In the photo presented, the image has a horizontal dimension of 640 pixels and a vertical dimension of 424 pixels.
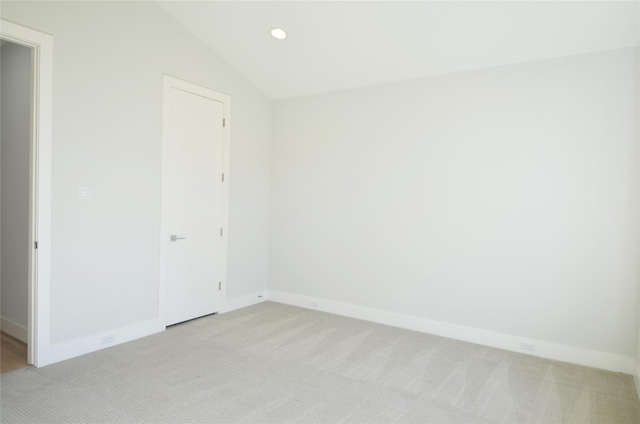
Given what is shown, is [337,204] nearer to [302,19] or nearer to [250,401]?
[302,19]

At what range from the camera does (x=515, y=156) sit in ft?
12.2

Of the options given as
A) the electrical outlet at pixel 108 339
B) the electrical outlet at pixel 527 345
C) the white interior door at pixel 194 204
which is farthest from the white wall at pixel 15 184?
the electrical outlet at pixel 527 345

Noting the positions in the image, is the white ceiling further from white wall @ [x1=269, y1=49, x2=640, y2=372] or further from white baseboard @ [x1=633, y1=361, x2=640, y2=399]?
white baseboard @ [x1=633, y1=361, x2=640, y2=399]

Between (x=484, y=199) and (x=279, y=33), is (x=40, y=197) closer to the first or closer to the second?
(x=279, y=33)

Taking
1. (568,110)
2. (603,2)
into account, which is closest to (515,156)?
(568,110)

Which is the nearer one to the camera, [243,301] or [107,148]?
[107,148]

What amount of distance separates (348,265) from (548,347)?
221 cm

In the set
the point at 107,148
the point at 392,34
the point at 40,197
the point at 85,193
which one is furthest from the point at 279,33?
the point at 40,197

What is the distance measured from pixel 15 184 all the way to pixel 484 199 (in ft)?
15.0

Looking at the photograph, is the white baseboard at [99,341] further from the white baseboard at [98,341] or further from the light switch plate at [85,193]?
the light switch plate at [85,193]

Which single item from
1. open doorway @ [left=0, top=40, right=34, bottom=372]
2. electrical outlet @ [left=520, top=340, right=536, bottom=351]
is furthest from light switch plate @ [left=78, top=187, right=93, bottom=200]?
electrical outlet @ [left=520, top=340, right=536, bottom=351]

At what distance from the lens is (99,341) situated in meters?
3.50

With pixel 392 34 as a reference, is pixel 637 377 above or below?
below

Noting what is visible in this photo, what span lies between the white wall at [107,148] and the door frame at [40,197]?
6 centimetres
